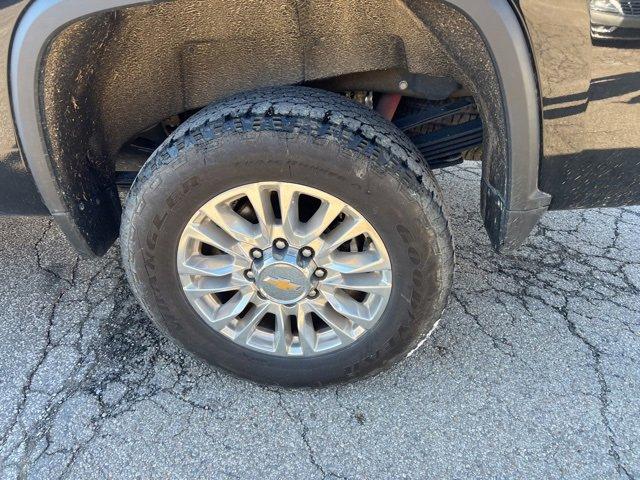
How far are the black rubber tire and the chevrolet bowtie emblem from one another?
324 mm

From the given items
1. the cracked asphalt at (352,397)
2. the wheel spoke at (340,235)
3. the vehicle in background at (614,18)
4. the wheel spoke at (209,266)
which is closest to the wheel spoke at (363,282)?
the wheel spoke at (340,235)

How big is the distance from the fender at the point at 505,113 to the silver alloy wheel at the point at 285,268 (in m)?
0.43

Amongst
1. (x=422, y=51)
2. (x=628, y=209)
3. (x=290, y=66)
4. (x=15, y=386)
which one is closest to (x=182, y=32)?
(x=290, y=66)

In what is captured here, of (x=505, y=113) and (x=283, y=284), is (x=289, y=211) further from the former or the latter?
(x=505, y=113)

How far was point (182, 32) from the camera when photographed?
1.82 metres

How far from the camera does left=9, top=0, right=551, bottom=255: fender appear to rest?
1.43m

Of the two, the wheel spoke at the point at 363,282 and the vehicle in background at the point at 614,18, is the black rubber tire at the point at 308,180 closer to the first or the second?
the wheel spoke at the point at 363,282

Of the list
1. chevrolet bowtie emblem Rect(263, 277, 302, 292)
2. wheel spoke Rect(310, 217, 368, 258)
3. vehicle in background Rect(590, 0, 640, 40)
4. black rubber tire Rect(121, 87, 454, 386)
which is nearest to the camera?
vehicle in background Rect(590, 0, 640, 40)

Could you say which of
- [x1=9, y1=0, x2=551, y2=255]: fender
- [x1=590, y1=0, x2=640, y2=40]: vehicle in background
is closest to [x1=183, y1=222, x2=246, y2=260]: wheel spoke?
[x1=9, y1=0, x2=551, y2=255]: fender

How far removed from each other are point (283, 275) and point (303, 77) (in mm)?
737

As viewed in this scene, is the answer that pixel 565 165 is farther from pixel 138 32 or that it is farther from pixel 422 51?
pixel 138 32

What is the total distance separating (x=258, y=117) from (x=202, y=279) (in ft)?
2.16

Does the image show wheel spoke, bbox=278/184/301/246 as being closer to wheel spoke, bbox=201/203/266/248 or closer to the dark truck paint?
wheel spoke, bbox=201/203/266/248

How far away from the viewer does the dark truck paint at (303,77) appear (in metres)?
1.47
